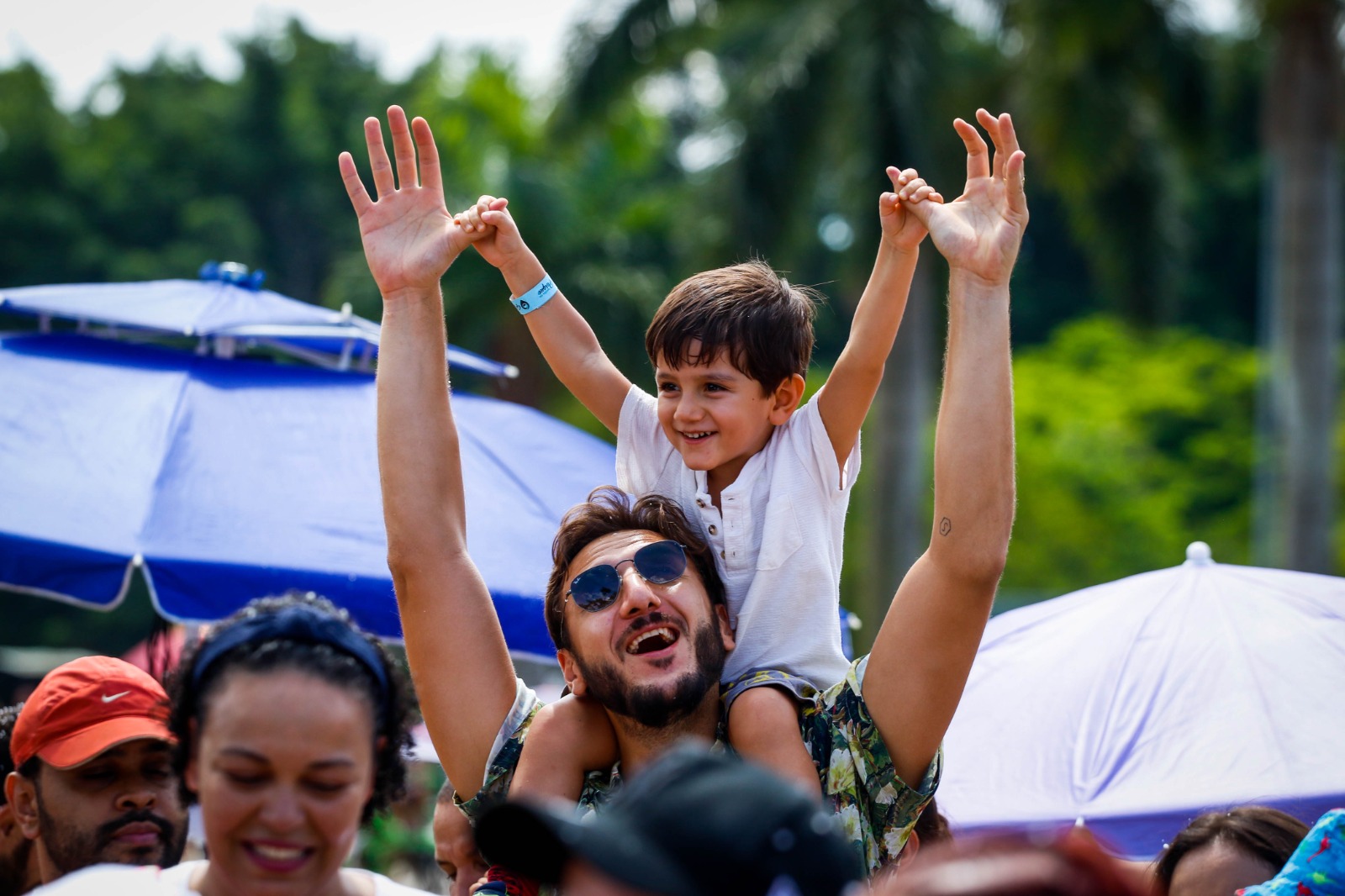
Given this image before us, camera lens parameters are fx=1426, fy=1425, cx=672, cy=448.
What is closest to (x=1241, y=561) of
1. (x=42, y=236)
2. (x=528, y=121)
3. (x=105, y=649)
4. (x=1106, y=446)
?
(x=1106, y=446)

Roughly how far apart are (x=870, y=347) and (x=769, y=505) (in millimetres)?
→ 435

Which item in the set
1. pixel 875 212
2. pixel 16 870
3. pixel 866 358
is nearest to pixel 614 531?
pixel 866 358

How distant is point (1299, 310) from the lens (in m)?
14.5

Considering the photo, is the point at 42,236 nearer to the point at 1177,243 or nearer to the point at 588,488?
the point at 1177,243

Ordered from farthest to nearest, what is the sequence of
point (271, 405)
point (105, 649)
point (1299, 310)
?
point (105, 649) < point (1299, 310) < point (271, 405)

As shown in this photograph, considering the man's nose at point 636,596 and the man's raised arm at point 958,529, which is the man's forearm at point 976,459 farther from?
the man's nose at point 636,596

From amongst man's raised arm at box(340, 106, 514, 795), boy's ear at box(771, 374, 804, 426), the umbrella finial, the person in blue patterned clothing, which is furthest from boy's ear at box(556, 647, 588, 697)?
the umbrella finial

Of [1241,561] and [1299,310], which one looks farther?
[1241,561]

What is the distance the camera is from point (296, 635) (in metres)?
2.31

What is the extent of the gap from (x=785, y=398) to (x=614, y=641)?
2.53ft

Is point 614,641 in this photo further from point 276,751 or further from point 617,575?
point 276,751

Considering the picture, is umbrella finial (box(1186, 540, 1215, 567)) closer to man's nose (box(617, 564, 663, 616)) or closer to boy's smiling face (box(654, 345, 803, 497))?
boy's smiling face (box(654, 345, 803, 497))

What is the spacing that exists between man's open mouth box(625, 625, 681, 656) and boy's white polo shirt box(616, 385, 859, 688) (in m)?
0.21

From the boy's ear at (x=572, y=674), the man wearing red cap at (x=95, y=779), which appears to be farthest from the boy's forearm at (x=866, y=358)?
the man wearing red cap at (x=95, y=779)
